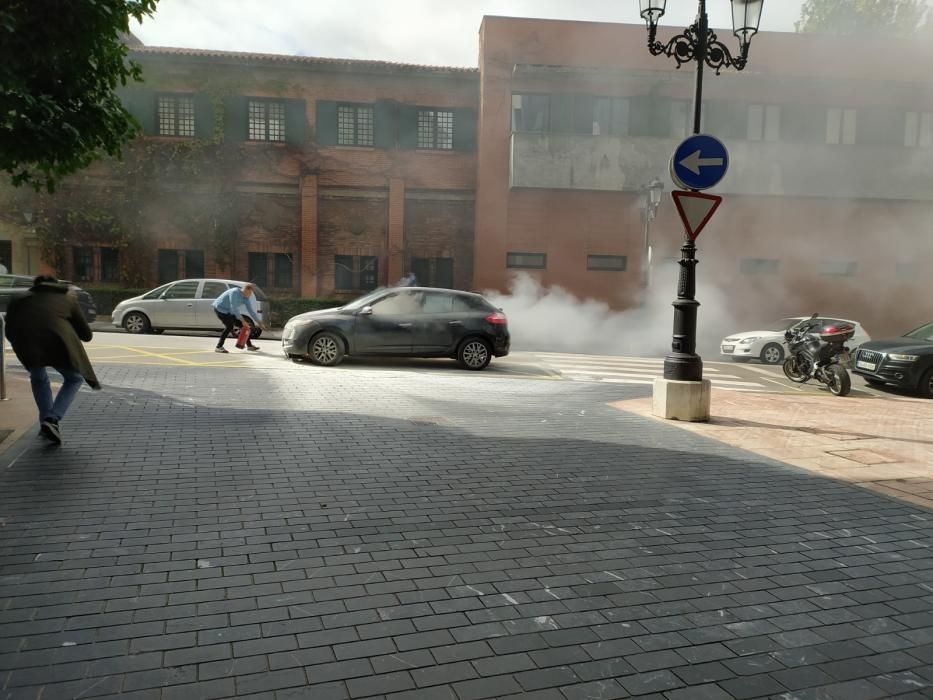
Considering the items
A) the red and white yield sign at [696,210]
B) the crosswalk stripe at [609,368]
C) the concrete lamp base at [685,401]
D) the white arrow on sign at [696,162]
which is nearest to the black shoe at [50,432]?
the concrete lamp base at [685,401]

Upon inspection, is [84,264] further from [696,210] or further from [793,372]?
[696,210]

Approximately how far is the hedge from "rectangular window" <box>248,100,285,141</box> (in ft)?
19.1

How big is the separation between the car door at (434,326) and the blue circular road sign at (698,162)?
5.60 meters

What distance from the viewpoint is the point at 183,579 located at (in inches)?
141

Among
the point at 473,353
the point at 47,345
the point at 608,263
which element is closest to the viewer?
the point at 47,345

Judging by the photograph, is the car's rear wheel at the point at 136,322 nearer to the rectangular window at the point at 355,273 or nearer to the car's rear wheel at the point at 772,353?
the rectangular window at the point at 355,273

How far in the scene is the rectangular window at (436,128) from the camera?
25.3 metres

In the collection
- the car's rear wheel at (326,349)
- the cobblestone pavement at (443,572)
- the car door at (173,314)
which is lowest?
the cobblestone pavement at (443,572)

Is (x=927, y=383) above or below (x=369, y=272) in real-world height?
below

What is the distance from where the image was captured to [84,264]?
24.7 metres

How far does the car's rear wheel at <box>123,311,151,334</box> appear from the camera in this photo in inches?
718

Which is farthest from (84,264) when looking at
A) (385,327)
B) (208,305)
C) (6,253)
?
(385,327)

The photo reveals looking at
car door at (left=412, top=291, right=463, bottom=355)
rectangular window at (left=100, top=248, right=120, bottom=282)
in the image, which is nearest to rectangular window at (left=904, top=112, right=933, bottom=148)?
car door at (left=412, top=291, right=463, bottom=355)

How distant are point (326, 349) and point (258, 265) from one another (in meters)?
13.7
